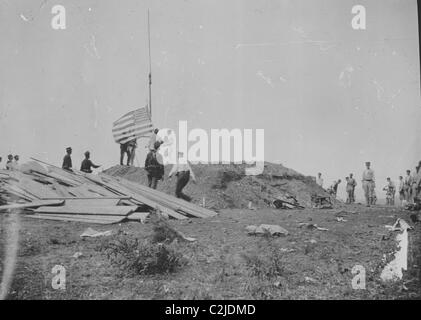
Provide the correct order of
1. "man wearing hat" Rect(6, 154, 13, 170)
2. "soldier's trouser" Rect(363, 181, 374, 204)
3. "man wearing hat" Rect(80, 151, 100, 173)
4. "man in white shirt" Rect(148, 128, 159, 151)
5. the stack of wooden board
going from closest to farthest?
the stack of wooden board → "man wearing hat" Rect(6, 154, 13, 170) → "man wearing hat" Rect(80, 151, 100, 173) → "man in white shirt" Rect(148, 128, 159, 151) → "soldier's trouser" Rect(363, 181, 374, 204)

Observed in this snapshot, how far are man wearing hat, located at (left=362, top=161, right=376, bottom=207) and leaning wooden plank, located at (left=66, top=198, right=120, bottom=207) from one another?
17.3 feet

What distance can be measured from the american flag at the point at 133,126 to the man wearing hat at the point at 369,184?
4855 millimetres

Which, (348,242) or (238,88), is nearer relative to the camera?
(348,242)

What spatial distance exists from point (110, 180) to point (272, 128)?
13.1ft

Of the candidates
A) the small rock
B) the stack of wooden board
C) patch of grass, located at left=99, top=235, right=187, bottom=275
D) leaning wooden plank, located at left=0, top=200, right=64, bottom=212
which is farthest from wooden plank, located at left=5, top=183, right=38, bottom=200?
patch of grass, located at left=99, top=235, right=187, bottom=275

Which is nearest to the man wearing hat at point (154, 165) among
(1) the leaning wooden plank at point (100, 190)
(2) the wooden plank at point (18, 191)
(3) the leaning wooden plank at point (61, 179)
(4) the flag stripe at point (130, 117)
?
(4) the flag stripe at point (130, 117)

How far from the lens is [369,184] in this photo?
992cm

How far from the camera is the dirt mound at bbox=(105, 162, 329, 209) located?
1182cm

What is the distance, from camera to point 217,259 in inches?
233

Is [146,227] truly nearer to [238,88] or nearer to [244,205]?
[238,88]

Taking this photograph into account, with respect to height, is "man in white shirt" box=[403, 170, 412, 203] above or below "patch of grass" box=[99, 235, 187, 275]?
above

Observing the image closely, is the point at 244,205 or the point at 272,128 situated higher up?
the point at 272,128

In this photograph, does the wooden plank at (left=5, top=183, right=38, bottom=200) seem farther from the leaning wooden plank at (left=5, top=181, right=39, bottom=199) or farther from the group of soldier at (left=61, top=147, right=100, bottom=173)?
the group of soldier at (left=61, top=147, right=100, bottom=173)
